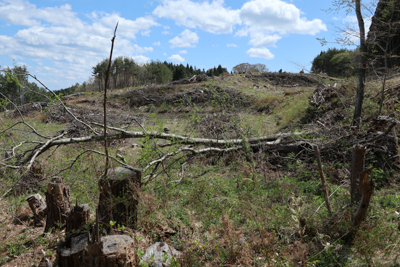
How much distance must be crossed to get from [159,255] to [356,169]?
2.43 metres

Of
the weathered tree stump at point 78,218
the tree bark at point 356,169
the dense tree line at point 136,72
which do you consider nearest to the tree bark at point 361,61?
the tree bark at point 356,169

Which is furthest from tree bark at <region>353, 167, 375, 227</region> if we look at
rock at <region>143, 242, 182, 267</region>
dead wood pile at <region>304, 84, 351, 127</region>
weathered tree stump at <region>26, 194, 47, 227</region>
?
dead wood pile at <region>304, 84, 351, 127</region>

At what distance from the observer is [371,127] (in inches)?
213

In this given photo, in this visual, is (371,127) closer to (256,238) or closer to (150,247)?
(256,238)

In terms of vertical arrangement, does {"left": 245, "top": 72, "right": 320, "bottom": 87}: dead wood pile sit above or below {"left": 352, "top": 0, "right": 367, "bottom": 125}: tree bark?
above

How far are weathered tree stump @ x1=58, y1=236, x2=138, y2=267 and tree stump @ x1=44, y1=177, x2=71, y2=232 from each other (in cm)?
125

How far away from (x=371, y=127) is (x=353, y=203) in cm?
357

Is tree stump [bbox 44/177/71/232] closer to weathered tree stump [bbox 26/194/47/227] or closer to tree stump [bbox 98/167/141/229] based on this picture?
weathered tree stump [bbox 26/194/47/227]

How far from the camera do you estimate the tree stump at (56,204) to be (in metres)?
3.42

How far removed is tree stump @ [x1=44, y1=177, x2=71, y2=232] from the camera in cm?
342

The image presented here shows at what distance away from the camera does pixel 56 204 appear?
3.47 meters

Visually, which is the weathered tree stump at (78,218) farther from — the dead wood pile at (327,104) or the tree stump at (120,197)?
the dead wood pile at (327,104)

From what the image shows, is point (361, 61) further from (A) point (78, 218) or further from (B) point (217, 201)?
(A) point (78, 218)

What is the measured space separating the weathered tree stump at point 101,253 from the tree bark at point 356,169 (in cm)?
247
